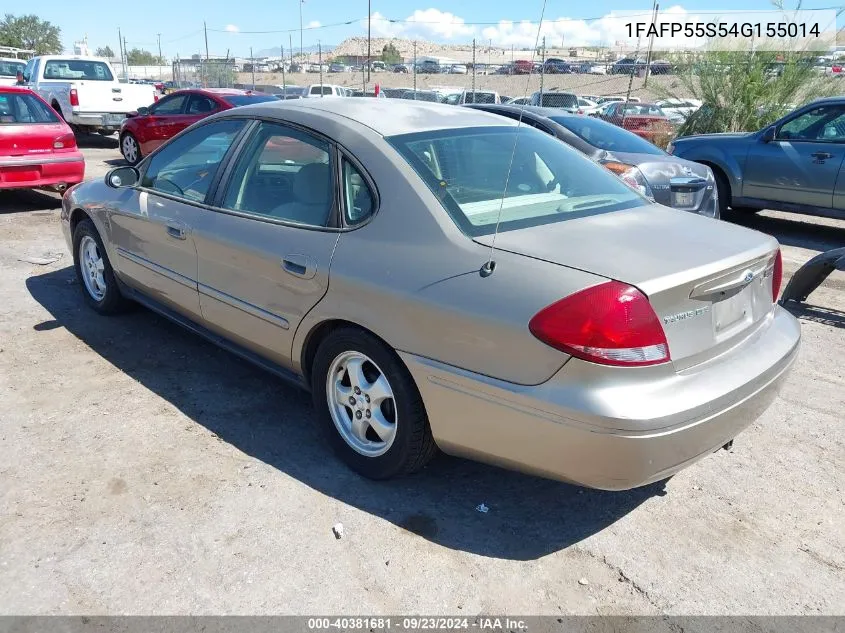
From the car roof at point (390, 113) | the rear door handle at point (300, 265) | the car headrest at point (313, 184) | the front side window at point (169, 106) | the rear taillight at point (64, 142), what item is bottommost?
the rear taillight at point (64, 142)

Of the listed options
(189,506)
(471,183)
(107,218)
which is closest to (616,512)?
(471,183)

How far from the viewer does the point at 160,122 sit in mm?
12906

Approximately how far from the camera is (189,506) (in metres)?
3.06

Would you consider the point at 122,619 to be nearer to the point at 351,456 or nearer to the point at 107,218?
the point at 351,456

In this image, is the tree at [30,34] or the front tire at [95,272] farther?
the tree at [30,34]

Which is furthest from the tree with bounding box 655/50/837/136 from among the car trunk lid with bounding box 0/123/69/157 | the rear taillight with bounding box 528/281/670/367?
the rear taillight with bounding box 528/281/670/367

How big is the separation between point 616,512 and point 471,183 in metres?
1.57

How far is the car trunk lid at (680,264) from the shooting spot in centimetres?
256

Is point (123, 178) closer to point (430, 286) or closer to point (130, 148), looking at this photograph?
point (430, 286)

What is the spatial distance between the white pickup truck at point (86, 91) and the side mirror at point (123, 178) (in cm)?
1181

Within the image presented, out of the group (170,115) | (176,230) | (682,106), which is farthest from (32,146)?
(682,106)

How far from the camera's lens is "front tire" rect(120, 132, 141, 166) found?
523 inches

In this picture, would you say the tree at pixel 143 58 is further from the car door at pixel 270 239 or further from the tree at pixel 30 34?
the car door at pixel 270 239

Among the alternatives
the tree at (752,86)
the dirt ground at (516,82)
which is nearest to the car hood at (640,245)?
the tree at (752,86)
